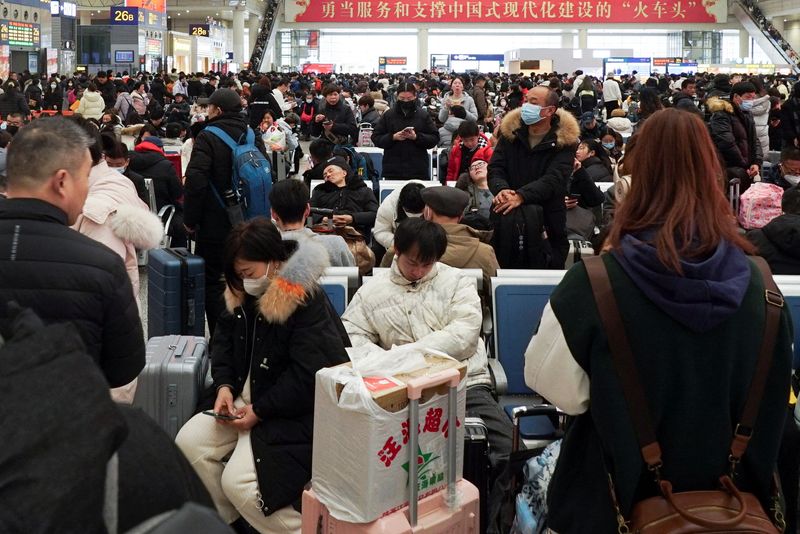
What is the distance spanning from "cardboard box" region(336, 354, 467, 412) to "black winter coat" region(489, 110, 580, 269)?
8.40 ft

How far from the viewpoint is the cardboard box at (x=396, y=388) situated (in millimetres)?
2633

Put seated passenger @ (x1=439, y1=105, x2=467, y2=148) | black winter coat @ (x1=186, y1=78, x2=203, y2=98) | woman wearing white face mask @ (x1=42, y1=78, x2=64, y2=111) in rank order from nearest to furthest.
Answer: seated passenger @ (x1=439, y1=105, x2=467, y2=148) → woman wearing white face mask @ (x1=42, y1=78, x2=64, y2=111) → black winter coat @ (x1=186, y1=78, x2=203, y2=98)

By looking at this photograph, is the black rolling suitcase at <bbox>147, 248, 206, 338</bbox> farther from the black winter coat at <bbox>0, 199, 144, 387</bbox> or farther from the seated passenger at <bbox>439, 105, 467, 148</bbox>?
the seated passenger at <bbox>439, 105, 467, 148</bbox>

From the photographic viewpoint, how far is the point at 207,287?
5750 millimetres

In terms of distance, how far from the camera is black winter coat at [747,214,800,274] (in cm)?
467

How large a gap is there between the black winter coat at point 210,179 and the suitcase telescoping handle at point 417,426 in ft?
10.5

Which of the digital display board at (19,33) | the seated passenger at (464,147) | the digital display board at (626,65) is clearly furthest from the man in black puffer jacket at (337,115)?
the digital display board at (626,65)

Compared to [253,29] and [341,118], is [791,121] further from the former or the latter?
[253,29]

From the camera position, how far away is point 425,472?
276 cm

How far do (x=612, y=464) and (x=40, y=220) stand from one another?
156 centimetres

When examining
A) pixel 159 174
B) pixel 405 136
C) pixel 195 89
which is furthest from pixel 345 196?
pixel 195 89

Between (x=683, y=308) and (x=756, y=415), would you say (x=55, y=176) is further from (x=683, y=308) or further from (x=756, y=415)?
(x=756, y=415)

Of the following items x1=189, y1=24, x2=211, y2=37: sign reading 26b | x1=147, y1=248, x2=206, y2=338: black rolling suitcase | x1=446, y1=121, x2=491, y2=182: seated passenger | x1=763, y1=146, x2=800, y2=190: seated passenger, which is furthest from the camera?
x1=189, y1=24, x2=211, y2=37: sign reading 26b

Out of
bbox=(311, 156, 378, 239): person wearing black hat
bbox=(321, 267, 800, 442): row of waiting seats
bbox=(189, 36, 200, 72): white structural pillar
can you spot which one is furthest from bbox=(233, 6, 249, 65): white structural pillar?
bbox=(321, 267, 800, 442): row of waiting seats
